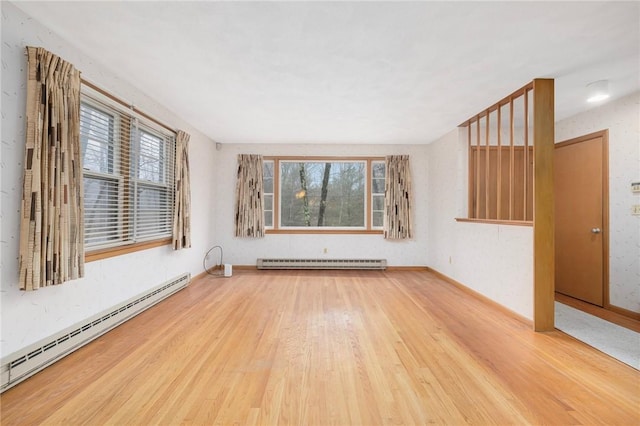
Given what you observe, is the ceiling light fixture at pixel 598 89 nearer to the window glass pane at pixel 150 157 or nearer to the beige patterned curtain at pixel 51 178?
the beige patterned curtain at pixel 51 178

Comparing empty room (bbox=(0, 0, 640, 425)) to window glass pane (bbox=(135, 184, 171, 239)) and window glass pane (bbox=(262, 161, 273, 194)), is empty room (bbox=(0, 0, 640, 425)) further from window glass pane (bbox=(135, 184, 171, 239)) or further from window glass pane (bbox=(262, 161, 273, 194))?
window glass pane (bbox=(262, 161, 273, 194))

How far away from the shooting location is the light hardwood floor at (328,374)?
4.92 ft

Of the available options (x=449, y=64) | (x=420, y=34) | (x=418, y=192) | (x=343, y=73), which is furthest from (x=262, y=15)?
(x=418, y=192)

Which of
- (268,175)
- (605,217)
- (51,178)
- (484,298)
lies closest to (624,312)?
(605,217)

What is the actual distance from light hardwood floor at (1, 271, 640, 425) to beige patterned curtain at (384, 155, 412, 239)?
2199 mm

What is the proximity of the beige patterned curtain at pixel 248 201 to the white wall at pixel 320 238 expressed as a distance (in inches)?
6.2

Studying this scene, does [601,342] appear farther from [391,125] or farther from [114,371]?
[114,371]

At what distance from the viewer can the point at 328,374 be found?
185 centimetres

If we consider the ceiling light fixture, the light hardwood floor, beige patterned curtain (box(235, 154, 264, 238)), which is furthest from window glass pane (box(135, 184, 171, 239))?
the ceiling light fixture

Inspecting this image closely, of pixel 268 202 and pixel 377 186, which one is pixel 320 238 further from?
pixel 377 186

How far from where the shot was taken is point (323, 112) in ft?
11.6

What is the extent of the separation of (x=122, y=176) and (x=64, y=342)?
1.54 metres

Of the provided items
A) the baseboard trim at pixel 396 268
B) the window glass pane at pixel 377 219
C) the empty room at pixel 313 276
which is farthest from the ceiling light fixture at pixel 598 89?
the baseboard trim at pixel 396 268

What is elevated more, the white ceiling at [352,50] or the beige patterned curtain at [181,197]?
the white ceiling at [352,50]
